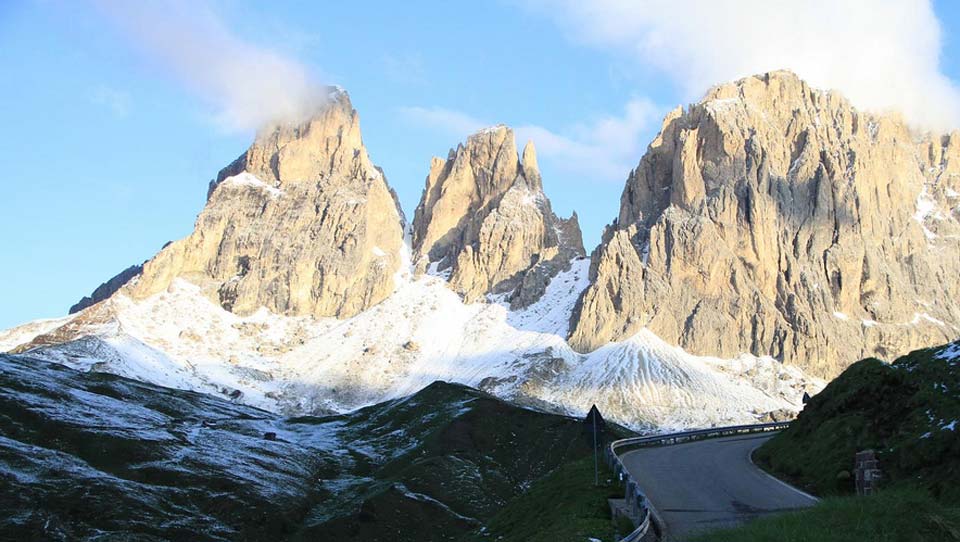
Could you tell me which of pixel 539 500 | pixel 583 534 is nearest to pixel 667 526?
pixel 583 534

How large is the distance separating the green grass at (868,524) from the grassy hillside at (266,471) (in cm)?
1346

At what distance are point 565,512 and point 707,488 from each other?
19.7 ft

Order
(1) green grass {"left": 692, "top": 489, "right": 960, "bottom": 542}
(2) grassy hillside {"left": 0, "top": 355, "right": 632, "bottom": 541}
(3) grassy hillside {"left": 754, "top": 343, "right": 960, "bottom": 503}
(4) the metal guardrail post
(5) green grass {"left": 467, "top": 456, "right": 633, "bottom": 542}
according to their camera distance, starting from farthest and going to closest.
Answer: (2) grassy hillside {"left": 0, "top": 355, "right": 632, "bottom": 541} < (5) green grass {"left": 467, "top": 456, "right": 633, "bottom": 542} < (3) grassy hillside {"left": 754, "top": 343, "right": 960, "bottom": 503} < (4) the metal guardrail post < (1) green grass {"left": 692, "top": 489, "right": 960, "bottom": 542}

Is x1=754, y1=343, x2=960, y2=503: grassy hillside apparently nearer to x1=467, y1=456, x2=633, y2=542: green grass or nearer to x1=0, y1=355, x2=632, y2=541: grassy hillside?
x1=467, y1=456, x2=633, y2=542: green grass

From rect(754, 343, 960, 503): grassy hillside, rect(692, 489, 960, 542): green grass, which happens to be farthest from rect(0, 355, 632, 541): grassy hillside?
rect(692, 489, 960, 542): green grass

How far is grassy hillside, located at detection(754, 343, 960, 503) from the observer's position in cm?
2817

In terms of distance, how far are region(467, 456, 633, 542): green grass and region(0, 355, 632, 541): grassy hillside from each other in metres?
0.21

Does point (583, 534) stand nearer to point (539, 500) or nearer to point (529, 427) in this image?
point (539, 500)

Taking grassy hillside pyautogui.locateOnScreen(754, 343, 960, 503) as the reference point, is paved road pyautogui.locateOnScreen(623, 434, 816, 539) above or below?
below

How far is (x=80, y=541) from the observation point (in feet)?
226

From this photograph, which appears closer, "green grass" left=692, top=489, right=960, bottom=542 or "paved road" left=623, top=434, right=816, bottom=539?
"green grass" left=692, top=489, right=960, bottom=542

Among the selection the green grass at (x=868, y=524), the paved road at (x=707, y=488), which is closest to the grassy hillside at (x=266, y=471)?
the paved road at (x=707, y=488)

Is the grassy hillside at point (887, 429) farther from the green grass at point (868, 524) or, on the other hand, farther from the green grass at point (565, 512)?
the green grass at point (565, 512)

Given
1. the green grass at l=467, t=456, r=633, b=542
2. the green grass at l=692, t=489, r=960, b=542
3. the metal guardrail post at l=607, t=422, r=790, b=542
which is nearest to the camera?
the green grass at l=692, t=489, r=960, b=542
